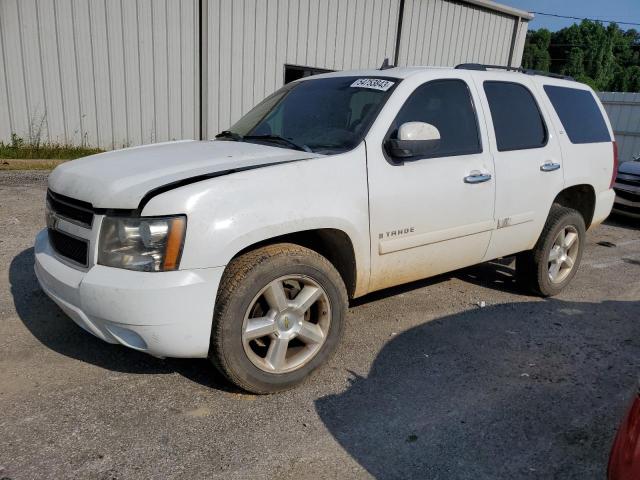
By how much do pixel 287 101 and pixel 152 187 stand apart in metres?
1.76

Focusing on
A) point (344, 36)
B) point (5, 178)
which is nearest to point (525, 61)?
point (344, 36)

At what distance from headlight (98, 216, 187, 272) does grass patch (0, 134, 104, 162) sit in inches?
296

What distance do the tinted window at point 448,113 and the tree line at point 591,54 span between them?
58.3 meters

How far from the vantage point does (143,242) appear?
2.57 metres

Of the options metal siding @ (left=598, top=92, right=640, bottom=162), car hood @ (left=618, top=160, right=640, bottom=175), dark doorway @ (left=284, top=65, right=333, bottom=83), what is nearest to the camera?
car hood @ (left=618, top=160, right=640, bottom=175)

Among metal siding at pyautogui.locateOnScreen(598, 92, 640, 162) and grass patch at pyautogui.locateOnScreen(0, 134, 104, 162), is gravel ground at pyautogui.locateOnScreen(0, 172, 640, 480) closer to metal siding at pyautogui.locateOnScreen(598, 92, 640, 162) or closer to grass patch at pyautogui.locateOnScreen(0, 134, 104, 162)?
grass patch at pyautogui.locateOnScreen(0, 134, 104, 162)

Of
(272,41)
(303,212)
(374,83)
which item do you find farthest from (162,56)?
(303,212)

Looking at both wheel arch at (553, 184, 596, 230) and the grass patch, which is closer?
wheel arch at (553, 184, 596, 230)

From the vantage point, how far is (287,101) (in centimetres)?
409

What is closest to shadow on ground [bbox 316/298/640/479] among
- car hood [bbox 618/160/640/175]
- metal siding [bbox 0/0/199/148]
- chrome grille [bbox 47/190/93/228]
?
chrome grille [bbox 47/190/93/228]

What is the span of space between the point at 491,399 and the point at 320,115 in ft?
7.13

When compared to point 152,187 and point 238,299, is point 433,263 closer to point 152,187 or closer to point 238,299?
point 238,299

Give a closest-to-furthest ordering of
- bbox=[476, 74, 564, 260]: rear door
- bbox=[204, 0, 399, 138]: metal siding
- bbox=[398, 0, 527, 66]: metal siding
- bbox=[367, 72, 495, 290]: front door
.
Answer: bbox=[367, 72, 495, 290]: front door
bbox=[476, 74, 564, 260]: rear door
bbox=[204, 0, 399, 138]: metal siding
bbox=[398, 0, 527, 66]: metal siding

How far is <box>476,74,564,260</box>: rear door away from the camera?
404 cm
